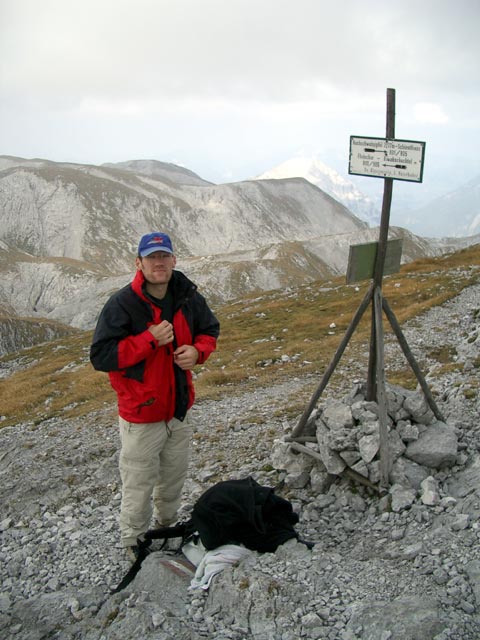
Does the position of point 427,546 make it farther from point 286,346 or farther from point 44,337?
point 44,337

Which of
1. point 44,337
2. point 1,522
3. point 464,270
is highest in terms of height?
point 464,270

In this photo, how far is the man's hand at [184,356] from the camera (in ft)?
21.5

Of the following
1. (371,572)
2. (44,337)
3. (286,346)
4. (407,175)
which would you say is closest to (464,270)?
(286,346)

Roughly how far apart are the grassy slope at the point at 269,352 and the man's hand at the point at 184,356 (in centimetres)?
754

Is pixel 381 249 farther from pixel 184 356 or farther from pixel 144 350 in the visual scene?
pixel 144 350

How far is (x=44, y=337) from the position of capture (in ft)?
230

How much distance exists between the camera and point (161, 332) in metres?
6.23

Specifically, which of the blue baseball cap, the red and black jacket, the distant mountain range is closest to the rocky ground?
the red and black jacket

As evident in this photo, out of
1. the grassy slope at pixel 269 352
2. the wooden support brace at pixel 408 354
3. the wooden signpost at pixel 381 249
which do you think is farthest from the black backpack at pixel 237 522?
the grassy slope at pixel 269 352

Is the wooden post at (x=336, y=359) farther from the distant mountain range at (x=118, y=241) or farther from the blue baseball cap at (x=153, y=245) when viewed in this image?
the distant mountain range at (x=118, y=241)

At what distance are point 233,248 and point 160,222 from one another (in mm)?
28849

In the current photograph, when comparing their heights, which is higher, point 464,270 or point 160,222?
point 160,222

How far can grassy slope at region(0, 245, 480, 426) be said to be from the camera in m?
19.2

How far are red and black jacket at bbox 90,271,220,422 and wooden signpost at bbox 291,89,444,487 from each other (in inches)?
118
